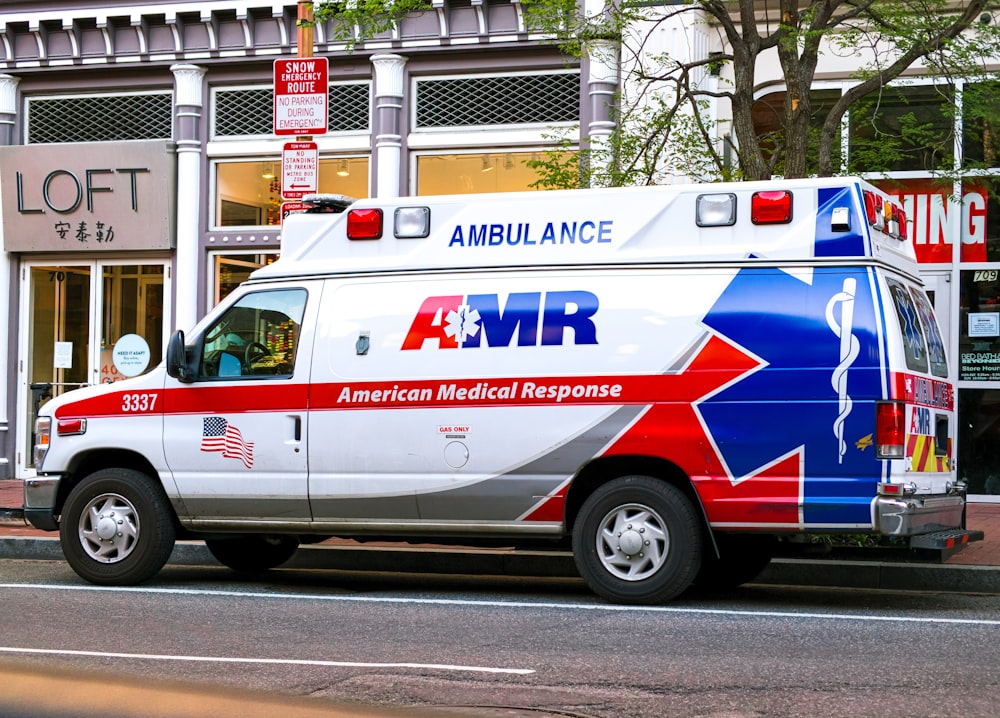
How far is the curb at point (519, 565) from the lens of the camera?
9.30m

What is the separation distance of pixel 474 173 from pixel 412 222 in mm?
7252

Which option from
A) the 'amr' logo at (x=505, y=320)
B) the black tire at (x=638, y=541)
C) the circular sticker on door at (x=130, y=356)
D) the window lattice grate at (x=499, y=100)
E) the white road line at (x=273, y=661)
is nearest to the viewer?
the white road line at (x=273, y=661)

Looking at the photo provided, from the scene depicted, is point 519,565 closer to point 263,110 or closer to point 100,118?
point 263,110

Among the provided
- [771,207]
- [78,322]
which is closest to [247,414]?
[771,207]

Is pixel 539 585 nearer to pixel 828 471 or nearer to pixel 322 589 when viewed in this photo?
pixel 322 589

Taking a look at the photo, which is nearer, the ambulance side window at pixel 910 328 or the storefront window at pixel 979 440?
the ambulance side window at pixel 910 328

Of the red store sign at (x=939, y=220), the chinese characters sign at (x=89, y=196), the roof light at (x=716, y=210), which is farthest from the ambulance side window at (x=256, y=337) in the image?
the red store sign at (x=939, y=220)

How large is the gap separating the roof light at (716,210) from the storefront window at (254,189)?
8.76m

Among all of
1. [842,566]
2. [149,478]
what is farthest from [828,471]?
[149,478]

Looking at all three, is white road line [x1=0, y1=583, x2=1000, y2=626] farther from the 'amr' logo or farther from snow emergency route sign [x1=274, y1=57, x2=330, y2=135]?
snow emergency route sign [x1=274, y1=57, x2=330, y2=135]

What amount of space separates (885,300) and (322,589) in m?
4.19

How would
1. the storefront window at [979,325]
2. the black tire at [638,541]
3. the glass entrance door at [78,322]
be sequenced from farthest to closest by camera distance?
1. the glass entrance door at [78,322]
2. the storefront window at [979,325]
3. the black tire at [638,541]

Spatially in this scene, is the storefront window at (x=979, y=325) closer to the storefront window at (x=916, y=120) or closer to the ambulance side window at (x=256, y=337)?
the storefront window at (x=916, y=120)

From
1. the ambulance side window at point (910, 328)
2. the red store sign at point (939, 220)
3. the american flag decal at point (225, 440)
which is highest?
the red store sign at point (939, 220)
